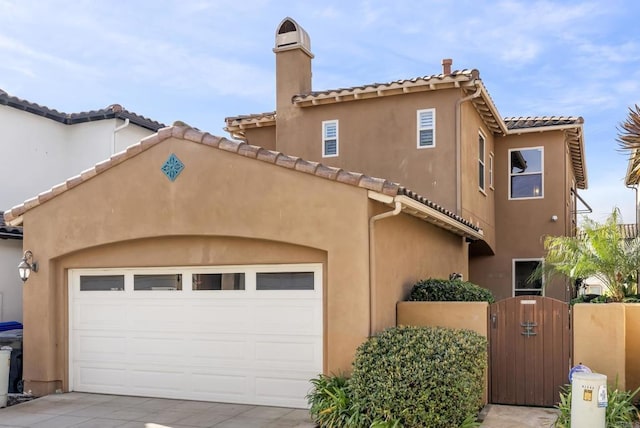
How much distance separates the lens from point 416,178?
14.5 metres

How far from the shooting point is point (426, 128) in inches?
572

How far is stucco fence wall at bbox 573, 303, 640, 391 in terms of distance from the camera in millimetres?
8953

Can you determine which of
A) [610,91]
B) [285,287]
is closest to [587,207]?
[610,91]

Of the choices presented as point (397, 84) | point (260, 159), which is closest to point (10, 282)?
point (260, 159)

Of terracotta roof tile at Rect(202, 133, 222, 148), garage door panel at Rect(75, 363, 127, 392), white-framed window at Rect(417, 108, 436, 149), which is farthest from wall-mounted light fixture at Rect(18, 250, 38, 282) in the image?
white-framed window at Rect(417, 108, 436, 149)

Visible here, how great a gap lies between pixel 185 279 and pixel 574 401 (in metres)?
6.46

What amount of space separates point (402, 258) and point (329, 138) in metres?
5.73

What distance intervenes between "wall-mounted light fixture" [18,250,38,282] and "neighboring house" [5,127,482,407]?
153 mm

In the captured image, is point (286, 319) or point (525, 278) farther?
point (525, 278)

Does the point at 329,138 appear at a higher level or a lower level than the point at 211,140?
higher

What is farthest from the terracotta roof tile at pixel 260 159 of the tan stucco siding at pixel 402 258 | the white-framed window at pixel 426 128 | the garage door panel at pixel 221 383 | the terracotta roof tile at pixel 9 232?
the garage door panel at pixel 221 383

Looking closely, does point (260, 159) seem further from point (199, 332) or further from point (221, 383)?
point (221, 383)

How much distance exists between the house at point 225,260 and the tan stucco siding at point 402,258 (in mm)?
44

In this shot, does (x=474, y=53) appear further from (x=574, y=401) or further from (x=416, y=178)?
(x=574, y=401)
